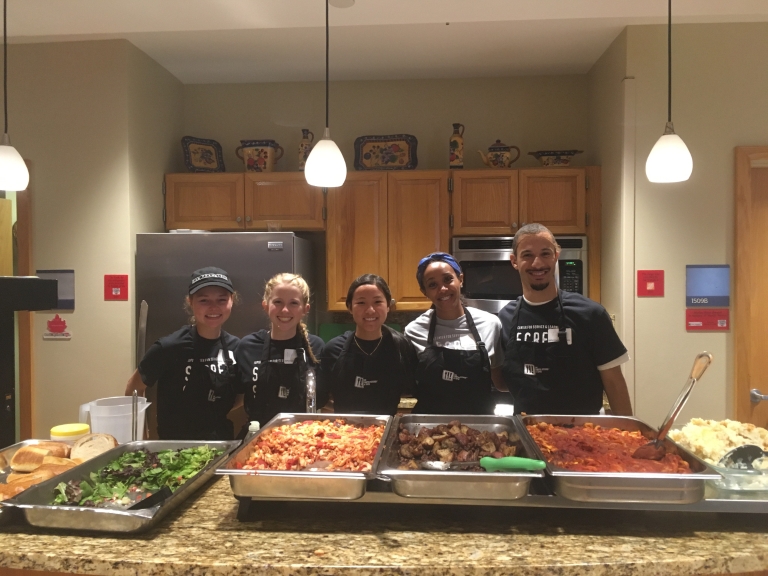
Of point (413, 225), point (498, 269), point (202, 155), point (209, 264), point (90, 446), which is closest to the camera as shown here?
point (90, 446)

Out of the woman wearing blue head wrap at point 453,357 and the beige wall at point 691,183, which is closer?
the woman wearing blue head wrap at point 453,357

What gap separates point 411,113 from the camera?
4184 millimetres

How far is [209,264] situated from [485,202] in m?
1.84

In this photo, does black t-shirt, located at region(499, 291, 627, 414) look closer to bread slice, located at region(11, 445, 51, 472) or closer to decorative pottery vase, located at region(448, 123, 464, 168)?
bread slice, located at region(11, 445, 51, 472)

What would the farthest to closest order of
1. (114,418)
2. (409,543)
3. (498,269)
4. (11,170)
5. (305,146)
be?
1. (305,146)
2. (498,269)
3. (11,170)
4. (114,418)
5. (409,543)

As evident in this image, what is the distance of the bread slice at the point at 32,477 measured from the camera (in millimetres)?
1464

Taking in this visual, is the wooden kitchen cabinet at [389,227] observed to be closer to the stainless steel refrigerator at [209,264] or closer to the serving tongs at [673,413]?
the stainless steel refrigerator at [209,264]

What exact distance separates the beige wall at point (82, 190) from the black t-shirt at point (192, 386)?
1370mm

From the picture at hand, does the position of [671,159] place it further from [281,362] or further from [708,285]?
[281,362]

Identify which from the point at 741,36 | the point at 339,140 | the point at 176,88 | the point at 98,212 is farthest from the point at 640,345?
the point at 176,88

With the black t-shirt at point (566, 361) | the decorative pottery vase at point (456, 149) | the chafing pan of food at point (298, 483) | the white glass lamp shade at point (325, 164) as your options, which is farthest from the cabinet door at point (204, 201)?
the chafing pan of food at point (298, 483)

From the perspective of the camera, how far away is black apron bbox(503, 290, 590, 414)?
222cm

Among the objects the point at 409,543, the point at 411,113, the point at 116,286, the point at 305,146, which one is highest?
the point at 411,113

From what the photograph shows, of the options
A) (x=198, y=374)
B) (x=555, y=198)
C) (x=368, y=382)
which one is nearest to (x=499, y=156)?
(x=555, y=198)
